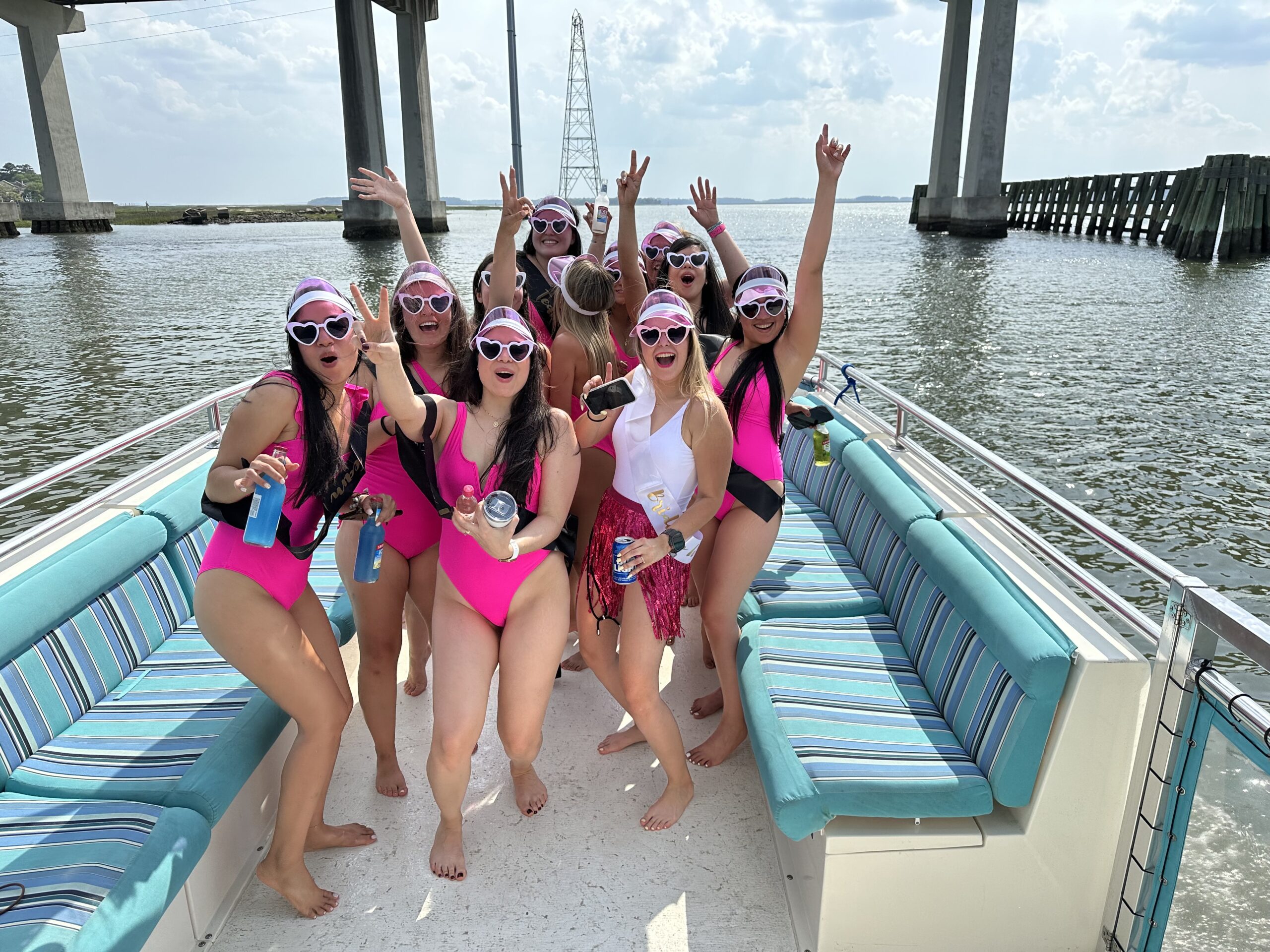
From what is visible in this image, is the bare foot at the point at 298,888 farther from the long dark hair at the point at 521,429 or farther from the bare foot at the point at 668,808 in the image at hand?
the long dark hair at the point at 521,429

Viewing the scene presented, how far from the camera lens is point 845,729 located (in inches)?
103

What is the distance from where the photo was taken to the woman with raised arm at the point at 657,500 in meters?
2.78

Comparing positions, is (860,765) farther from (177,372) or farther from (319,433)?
(177,372)

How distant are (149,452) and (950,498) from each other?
10.6m

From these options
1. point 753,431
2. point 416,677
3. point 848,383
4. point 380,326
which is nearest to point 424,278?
point 380,326

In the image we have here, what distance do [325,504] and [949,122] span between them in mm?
50483

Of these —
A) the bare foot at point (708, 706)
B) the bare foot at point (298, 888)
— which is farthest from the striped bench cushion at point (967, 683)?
the bare foot at point (298, 888)

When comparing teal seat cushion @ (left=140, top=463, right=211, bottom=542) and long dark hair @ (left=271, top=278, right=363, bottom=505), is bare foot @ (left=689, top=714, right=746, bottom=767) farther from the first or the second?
teal seat cushion @ (left=140, top=463, right=211, bottom=542)

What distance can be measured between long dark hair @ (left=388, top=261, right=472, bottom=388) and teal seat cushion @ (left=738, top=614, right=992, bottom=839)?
1.58m

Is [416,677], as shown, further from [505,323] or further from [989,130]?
[989,130]

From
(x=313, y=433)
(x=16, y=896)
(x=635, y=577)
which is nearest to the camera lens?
(x=16, y=896)

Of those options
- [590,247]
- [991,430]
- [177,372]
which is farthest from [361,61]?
[590,247]

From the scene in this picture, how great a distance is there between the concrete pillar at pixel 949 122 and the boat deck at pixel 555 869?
1856 inches

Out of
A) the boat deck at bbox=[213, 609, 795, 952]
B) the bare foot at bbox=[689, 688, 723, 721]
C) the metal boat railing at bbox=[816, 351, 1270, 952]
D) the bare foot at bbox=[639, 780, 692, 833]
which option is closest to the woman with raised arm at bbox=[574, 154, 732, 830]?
the bare foot at bbox=[639, 780, 692, 833]
